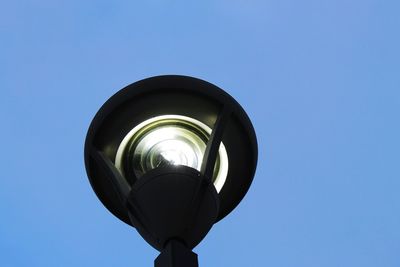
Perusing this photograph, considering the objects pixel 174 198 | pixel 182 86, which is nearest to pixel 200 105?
pixel 182 86

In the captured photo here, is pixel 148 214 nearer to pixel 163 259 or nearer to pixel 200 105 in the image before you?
pixel 163 259

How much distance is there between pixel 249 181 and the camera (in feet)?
12.4

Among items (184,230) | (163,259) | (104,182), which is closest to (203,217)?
(184,230)

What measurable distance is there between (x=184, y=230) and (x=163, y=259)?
25 cm

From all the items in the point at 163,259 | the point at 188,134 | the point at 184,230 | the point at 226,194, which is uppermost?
the point at 188,134

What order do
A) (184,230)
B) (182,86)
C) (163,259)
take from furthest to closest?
(182,86) → (184,230) → (163,259)

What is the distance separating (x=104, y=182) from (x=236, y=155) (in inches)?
34.0

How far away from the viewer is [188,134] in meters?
3.72

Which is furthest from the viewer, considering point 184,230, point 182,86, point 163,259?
point 182,86

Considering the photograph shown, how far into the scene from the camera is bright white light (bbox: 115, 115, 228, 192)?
12.0 feet

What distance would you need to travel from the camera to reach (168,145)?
3.68 meters

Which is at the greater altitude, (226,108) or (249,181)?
(226,108)

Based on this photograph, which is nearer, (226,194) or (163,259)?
(163,259)

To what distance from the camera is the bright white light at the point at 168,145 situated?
3658 mm
